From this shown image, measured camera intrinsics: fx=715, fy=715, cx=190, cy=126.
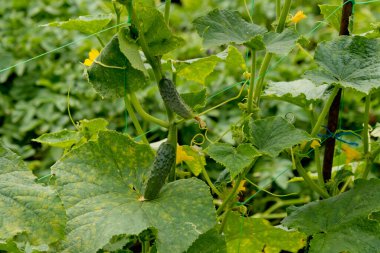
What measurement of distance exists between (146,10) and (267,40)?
198mm

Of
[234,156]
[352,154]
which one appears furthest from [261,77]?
[352,154]

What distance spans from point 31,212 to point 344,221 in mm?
548

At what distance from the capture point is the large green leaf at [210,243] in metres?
1.13

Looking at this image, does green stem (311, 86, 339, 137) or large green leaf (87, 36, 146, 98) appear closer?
large green leaf (87, 36, 146, 98)

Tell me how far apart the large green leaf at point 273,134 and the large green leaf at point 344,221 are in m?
0.17

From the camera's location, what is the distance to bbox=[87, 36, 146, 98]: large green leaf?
1.09 metres

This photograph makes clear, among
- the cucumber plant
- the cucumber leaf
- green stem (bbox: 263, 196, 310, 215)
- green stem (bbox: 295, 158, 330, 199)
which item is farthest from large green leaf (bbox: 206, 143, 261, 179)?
green stem (bbox: 263, 196, 310, 215)

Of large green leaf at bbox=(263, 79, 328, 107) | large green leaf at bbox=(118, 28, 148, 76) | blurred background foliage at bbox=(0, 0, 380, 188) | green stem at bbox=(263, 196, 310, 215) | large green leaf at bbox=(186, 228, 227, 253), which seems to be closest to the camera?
large green leaf at bbox=(118, 28, 148, 76)

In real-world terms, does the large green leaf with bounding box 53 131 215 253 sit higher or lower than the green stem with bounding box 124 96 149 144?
lower

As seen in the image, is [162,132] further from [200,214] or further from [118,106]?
[200,214]

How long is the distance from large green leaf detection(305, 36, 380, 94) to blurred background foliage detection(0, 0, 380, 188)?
1.46 meters

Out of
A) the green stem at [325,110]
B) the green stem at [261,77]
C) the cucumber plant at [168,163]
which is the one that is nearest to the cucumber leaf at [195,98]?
the cucumber plant at [168,163]

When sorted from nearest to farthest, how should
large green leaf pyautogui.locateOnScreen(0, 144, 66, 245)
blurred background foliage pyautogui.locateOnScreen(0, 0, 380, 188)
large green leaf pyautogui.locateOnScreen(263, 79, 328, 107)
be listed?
large green leaf pyautogui.locateOnScreen(0, 144, 66, 245) < large green leaf pyautogui.locateOnScreen(263, 79, 328, 107) < blurred background foliage pyautogui.locateOnScreen(0, 0, 380, 188)

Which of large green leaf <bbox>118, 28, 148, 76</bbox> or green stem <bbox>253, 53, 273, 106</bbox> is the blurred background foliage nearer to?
green stem <bbox>253, 53, 273, 106</bbox>
